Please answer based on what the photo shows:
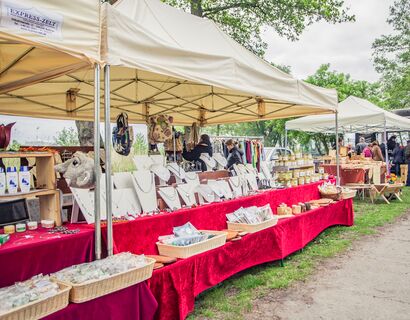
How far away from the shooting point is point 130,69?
14.4 ft

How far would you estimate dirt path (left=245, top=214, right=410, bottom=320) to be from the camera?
298cm

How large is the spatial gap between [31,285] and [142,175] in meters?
1.43

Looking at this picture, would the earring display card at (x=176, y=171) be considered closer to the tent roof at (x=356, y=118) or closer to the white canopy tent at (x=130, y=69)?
the white canopy tent at (x=130, y=69)

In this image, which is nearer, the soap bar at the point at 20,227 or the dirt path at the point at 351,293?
the soap bar at the point at 20,227

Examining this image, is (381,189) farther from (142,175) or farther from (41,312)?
(41,312)

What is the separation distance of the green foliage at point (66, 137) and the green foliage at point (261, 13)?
5006mm

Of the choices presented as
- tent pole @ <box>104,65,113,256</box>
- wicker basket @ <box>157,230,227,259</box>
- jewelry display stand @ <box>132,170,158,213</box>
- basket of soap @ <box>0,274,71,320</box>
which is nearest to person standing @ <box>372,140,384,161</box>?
wicker basket @ <box>157,230,227,259</box>

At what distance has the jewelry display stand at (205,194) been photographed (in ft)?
12.3

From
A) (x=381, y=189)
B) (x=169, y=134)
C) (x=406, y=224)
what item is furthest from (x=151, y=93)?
(x=381, y=189)

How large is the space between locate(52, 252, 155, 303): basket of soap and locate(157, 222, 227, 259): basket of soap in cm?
49

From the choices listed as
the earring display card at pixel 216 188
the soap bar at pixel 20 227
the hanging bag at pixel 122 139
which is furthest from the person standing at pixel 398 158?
the soap bar at pixel 20 227

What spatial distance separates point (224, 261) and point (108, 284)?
56.6 inches

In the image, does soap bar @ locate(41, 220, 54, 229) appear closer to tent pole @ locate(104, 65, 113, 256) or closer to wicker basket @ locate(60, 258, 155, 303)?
tent pole @ locate(104, 65, 113, 256)

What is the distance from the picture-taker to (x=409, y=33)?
23.5m
